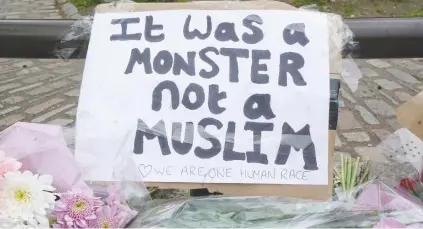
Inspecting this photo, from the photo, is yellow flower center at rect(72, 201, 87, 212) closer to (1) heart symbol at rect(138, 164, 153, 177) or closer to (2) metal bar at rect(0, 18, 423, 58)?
(1) heart symbol at rect(138, 164, 153, 177)

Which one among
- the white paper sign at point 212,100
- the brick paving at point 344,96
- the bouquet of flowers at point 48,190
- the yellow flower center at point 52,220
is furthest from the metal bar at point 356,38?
the brick paving at point 344,96

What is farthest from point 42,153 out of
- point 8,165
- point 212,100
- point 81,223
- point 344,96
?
point 344,96

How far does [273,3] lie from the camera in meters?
1.46

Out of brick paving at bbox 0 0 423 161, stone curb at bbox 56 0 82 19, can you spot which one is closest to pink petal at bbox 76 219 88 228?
brick paving at bbox 0 0 423 161

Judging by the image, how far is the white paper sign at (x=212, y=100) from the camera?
1339mm

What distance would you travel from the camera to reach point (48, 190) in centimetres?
124

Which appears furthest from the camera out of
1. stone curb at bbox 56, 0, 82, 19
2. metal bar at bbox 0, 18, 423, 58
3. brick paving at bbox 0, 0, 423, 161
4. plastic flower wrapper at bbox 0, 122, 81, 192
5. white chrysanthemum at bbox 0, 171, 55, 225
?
stone curb at bbox 56, 0, 82, 19

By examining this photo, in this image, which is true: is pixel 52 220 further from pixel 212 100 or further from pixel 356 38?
pixel 356 38

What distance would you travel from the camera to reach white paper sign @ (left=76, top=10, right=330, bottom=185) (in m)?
1.34

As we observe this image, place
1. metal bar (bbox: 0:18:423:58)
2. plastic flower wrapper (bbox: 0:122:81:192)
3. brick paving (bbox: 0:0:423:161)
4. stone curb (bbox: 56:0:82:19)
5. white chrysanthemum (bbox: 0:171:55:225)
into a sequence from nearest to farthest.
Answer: white chrysanthemum (bbox: 0:171:55:225), plastic flower wrapper (bbox: 0:122:81:192), metal bar (bbox: 0:18:423:58), brick paving (bbox: 0:0:423:161), stone curb (bbox: 56:0:82:19)

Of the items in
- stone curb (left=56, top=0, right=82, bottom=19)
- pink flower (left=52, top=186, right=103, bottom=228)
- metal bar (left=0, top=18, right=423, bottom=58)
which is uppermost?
stone curb (left=56, top=0, right=82, bottom=19)

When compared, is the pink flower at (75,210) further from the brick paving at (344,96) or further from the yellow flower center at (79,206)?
the brick paving at (344,96)

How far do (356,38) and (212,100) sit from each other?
40 cm

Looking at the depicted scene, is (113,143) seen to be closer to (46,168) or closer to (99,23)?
(46,168)
